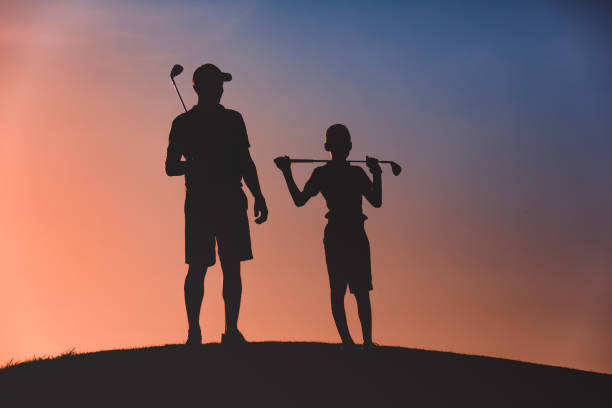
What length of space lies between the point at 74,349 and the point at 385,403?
540cm

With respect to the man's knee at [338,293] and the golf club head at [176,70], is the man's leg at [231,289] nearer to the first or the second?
the man's knee at [338,293]

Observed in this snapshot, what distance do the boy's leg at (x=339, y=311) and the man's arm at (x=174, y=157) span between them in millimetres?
2658

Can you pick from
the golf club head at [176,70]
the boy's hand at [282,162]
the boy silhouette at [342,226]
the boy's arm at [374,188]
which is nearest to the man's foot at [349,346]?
the boy silhouette at [342,226]

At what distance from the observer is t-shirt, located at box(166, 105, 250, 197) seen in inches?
400

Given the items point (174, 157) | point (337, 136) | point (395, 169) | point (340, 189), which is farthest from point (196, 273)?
point (395, 169)

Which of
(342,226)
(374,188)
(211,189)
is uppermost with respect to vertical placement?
(374,188)

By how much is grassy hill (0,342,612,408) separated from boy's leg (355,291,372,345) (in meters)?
0.31

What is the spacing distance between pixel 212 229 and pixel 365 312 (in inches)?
94.1

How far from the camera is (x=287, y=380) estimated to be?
31.2ft

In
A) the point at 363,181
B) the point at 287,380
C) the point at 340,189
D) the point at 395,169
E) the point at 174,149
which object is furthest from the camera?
the point at 395,169

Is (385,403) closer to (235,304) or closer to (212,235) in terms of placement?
(235,304)

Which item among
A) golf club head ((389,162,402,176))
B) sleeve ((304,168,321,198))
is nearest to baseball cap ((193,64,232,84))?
sleeve ((304,168,321,198))

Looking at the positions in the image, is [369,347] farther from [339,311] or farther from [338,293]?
[338,293]

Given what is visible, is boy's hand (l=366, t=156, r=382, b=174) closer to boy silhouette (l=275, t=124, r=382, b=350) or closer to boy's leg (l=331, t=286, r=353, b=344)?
boy silhouette (l=275, t=124, r=382, b=350)
